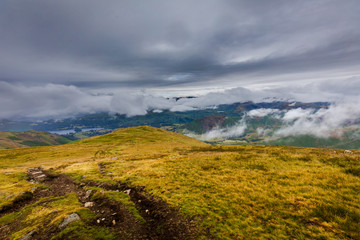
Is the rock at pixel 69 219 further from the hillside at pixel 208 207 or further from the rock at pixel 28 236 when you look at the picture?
the rock at pixel 28 236

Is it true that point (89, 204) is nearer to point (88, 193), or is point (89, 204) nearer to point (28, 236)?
point (88, 193)

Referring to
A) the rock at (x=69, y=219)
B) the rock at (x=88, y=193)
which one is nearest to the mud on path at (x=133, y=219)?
the rock at (x=88, y=193)

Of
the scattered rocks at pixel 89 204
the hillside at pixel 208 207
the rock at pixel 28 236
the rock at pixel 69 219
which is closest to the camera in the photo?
the hillside at pixel 208 207

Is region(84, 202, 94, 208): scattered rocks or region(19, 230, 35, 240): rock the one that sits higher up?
region(19, 230, 35, 240): rock

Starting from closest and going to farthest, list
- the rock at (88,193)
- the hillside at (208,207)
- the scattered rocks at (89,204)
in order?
the hillside at (208,207), the scattered rocks at (89,204), the rock at (88,193)

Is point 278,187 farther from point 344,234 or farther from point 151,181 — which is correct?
point 151,181

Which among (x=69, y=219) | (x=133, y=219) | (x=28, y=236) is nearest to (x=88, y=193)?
(x=69, y=219)

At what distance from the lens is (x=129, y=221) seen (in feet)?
46.7

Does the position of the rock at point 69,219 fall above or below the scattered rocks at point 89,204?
above

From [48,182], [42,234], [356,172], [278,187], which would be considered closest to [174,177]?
[278,187]

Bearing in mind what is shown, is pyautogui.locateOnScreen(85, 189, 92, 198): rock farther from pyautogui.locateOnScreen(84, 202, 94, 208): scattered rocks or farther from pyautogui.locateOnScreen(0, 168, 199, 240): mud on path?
pyautogui.locateOnScreen(84, 202, 94, 208): scattered rocks

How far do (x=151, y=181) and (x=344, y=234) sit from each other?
20375 millimetres

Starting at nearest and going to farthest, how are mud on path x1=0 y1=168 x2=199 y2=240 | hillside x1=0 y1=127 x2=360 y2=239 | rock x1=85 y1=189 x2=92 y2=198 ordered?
hillside x1=0 y1=127 x2=360 y2=239, mud on path x1=0 y1=168 x2=199 y2=240, rock x1=85 y1=189 x2=92 y2=198

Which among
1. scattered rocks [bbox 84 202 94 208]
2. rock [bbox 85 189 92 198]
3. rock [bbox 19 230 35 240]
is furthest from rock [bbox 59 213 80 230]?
rock [bbox 85 189 92 198]
